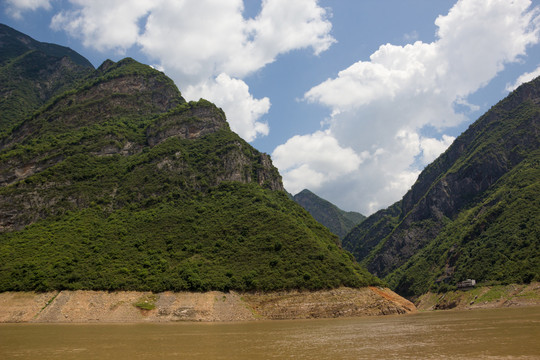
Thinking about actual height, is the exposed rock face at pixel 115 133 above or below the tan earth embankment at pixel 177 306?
above

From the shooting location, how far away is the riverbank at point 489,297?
8525 centimetres

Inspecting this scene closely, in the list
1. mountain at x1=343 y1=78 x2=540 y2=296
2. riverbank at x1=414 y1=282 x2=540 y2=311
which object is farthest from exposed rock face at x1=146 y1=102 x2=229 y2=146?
mountain at x1=343 y1=78 x2=540 y2=296

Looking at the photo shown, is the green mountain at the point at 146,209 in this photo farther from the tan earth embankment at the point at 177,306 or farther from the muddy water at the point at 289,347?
the muddy water at the point at 289,347

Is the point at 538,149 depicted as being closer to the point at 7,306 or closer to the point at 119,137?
the point at 119,137

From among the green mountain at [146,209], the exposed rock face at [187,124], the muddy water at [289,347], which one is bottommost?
the muddy water at [289,347]

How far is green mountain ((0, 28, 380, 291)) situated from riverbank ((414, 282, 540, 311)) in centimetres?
3331

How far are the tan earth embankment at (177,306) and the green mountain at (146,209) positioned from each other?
183 centimetres

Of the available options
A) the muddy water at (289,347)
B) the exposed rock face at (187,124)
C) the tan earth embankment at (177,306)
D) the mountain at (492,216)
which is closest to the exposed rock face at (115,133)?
the exposed rock face at (187,124)

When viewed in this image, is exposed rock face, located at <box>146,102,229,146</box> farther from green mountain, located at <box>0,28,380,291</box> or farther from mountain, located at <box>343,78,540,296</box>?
mountain, located at <box>343,78,540,296</box>

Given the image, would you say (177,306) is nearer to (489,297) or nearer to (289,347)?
(289,347)

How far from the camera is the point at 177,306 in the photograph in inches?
2574

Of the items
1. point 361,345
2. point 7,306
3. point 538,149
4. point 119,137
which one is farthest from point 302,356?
point 538,149

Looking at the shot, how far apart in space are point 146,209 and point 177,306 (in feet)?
137

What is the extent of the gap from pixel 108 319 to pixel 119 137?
8048 cm
